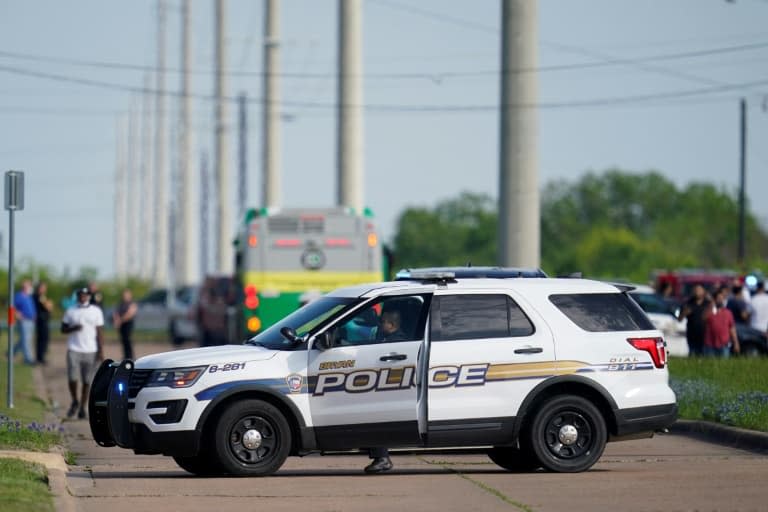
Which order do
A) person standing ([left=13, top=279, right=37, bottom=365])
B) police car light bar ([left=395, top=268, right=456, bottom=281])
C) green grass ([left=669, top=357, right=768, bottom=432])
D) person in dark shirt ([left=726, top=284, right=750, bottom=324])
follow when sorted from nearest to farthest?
police car light bar ([left=395, top=268, right=456, bottom=281]) < green grass ([left=669, top=357, right=768, bottom=432]) < person in dark shirt ([left=726, top=284, right=750, bottom=324]) < person standing ([left=13, top=279, right=37, bottom=365])

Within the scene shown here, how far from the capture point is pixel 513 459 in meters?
15.3

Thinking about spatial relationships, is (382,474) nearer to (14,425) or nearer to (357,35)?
(14,425)

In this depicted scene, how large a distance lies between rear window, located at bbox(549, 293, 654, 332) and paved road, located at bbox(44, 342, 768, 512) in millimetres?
1329

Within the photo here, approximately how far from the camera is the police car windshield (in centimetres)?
1473

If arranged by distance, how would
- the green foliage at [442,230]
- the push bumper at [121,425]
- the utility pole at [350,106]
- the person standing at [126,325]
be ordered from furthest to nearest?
the green foliage at [442,230], the utility pole at [350,106], the person standing at [126,325], the push bumper at [121,425]

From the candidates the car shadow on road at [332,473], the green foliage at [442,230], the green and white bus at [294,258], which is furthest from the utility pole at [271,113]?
the green foliage at [442,230]

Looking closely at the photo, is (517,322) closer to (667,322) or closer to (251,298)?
(251,298)

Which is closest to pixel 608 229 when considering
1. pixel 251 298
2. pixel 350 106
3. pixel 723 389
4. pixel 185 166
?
pixel 185 166

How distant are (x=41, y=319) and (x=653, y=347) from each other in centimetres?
2377

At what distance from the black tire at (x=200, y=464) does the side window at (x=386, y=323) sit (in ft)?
4.97

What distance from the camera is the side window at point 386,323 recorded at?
47.9 ft

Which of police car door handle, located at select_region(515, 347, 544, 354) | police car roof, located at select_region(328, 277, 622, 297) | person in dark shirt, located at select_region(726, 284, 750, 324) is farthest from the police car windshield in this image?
person in dark shirt, located at select_region(726, 284, 750, 324)

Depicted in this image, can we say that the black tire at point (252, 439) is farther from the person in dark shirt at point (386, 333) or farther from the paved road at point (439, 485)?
the person in dark shirt at point (386, 333)

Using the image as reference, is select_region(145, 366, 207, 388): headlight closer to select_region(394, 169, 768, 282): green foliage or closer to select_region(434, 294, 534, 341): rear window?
select_region(434, 294, 534, 341): rear window
